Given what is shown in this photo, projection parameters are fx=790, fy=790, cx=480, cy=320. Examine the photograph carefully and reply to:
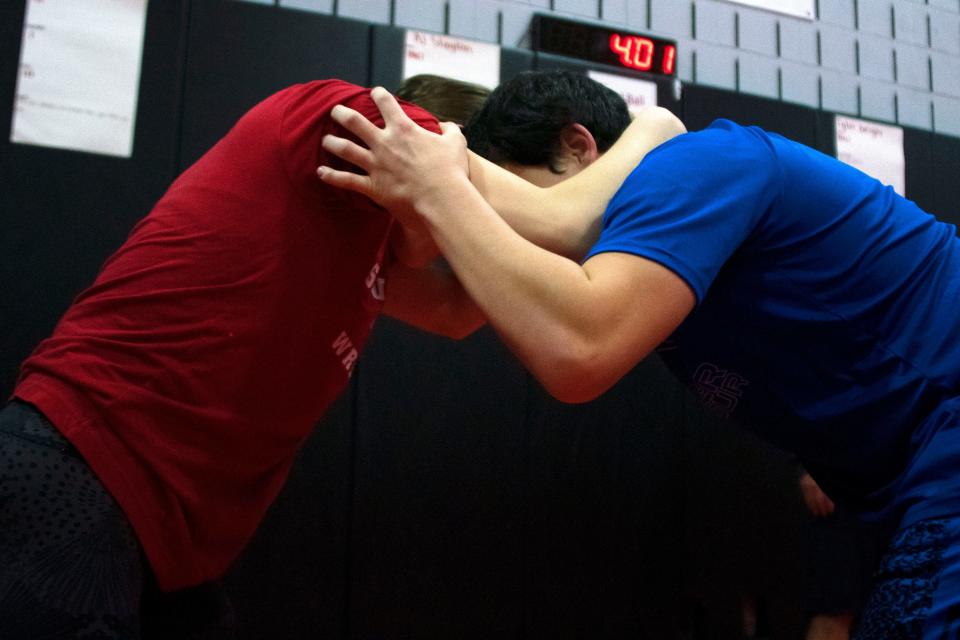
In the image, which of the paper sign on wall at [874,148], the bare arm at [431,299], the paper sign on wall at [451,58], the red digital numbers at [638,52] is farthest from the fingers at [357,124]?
the paper sign on wall at [874,148]

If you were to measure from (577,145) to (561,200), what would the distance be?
10.9 inches

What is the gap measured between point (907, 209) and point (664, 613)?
7.10ft

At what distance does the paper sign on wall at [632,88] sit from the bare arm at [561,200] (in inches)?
74.2

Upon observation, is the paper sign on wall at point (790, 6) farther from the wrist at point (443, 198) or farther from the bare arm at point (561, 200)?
the wrist at point (443, 198)

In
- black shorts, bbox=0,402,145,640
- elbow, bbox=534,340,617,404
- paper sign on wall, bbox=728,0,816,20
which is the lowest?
black shorts, bbox=0,402,145,640

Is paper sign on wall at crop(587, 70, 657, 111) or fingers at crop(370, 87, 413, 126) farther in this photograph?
paper sign on wall at crop(587, 70, 657, 111)

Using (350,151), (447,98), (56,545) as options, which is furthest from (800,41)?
(56,545)

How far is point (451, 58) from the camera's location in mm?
2664

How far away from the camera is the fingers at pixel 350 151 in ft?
3.15

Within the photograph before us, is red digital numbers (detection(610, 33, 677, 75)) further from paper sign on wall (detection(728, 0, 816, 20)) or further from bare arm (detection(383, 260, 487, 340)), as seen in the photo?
bare arm (detection(383, 260, 487, 340))

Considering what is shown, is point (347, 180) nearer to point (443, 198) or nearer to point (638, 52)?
point (443, 198)

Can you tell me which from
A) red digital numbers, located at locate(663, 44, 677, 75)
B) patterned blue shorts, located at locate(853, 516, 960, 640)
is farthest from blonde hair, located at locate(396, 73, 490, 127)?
red digital numbers, located at locate(663, 44, 677, 75)

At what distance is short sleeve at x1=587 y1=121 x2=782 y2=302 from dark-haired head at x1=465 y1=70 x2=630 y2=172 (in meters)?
0.39

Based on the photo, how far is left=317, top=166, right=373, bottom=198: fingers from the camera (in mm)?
972
